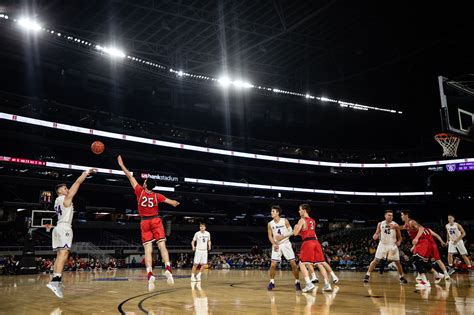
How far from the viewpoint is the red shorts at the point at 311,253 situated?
11.0 meters

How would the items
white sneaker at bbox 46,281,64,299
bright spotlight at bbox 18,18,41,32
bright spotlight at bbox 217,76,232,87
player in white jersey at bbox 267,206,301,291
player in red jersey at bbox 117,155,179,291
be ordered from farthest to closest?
bright spotlight at bbox 217,76,232,87 < bright spotlight at bbox 18,18,41,32 < player in white jersey at bbox 267,206,301,291 < player in red jersey at bbox 117,155,179,291 < white sneaker at bbox 46,281,64,299

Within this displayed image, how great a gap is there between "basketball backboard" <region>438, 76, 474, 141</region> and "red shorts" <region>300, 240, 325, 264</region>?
736cm

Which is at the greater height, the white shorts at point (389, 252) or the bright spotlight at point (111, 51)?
the bright spotlight at point (111, 51)

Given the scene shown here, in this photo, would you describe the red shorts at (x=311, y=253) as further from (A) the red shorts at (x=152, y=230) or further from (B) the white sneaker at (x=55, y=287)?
(B) the white sneaker at (x=55, y=287)

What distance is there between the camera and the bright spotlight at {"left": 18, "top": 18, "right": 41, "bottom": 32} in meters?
26.2

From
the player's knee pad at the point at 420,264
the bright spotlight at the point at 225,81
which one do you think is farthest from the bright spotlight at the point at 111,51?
the player's knee pad at the point at 420,264

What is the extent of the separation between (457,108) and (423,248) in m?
6.30

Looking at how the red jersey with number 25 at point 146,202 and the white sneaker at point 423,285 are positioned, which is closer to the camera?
the red jersey with number 25 at point 146,202

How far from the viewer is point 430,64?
34.6 meters

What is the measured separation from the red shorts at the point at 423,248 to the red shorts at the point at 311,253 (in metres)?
3.74

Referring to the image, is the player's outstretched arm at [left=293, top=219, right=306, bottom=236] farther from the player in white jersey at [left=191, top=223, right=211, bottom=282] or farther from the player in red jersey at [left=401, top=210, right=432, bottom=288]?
the player in white jersey at [left=191, top=223, right=211, bottom=282]

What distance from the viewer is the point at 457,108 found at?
1598 cm

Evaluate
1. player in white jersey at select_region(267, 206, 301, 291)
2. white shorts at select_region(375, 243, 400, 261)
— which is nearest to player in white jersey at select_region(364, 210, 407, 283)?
white shorts at select_region(375, 243, 400, 261)

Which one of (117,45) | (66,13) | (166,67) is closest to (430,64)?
(166,67)
